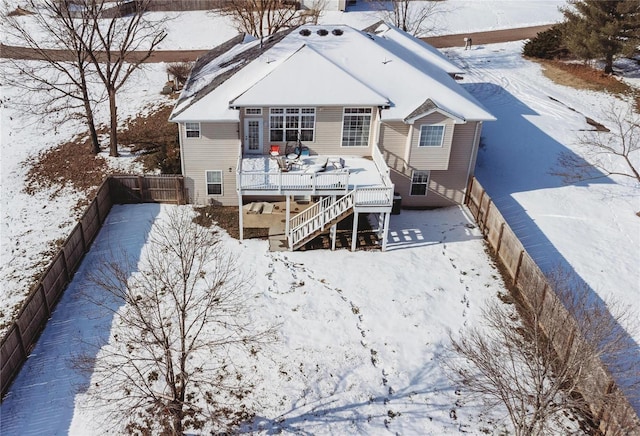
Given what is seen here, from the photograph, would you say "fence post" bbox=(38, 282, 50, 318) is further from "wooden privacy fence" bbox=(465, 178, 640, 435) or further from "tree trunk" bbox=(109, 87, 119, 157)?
"wooden privacy fence" bbox=(465, 178, 640, 435)

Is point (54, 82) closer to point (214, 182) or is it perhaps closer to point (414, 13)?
point (214, 182)

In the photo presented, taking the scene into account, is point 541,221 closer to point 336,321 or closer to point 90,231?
point 336,321

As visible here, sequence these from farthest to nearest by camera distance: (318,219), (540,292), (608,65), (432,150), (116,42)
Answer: (116,42)
(608,65)
(432,150)
(318,219)
(540,292)

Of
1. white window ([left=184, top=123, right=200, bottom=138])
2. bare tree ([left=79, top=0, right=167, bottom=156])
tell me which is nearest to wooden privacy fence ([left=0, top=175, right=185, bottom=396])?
white window ([left=184, top=123, right=200, bottom=138])

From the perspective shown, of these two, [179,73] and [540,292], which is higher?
[179,73]

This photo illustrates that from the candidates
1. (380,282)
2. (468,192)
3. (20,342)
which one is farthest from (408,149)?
(20,342)

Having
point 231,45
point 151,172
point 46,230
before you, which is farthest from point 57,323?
point 231,45
